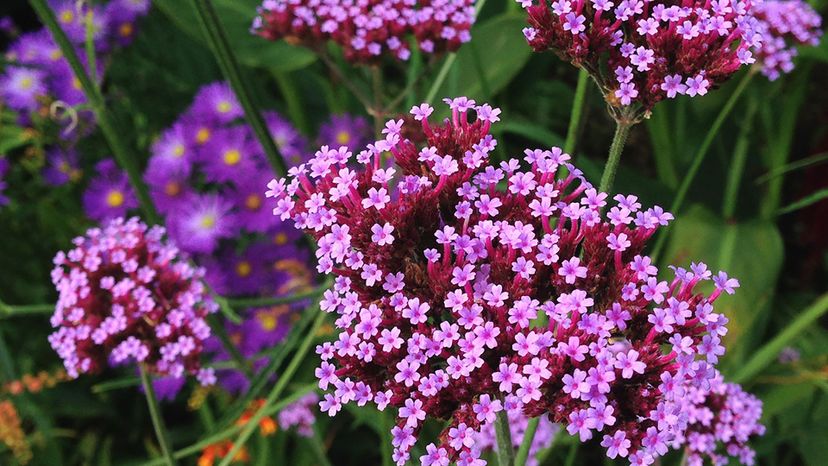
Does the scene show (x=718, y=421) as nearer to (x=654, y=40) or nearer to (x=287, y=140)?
(x=654, y=40)

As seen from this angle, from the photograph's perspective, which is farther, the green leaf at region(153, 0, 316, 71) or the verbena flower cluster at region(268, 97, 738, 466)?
the green leaf at region(153, 0, 316, 71)

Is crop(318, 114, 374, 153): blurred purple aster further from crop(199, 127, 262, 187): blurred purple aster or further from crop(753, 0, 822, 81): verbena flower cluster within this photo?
crop(753, 0, 822, 81): verbena flower cluster

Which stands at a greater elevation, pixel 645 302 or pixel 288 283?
pixel 645 302

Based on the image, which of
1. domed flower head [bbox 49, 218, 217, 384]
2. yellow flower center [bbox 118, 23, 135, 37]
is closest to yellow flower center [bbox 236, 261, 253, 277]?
domed flower head [bbox 49, 218, 217, 384]

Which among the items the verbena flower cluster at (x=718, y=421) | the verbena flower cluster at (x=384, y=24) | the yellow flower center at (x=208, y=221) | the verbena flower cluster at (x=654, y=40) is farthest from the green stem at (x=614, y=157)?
the yellow flower center at (x=208, y=221)

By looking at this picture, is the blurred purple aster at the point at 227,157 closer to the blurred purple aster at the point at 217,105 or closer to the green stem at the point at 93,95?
the blurred purple aster at the point at 217,105

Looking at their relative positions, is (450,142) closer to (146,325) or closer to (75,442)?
(146,325)

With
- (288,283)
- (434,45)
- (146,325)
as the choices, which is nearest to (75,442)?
(288,283)
